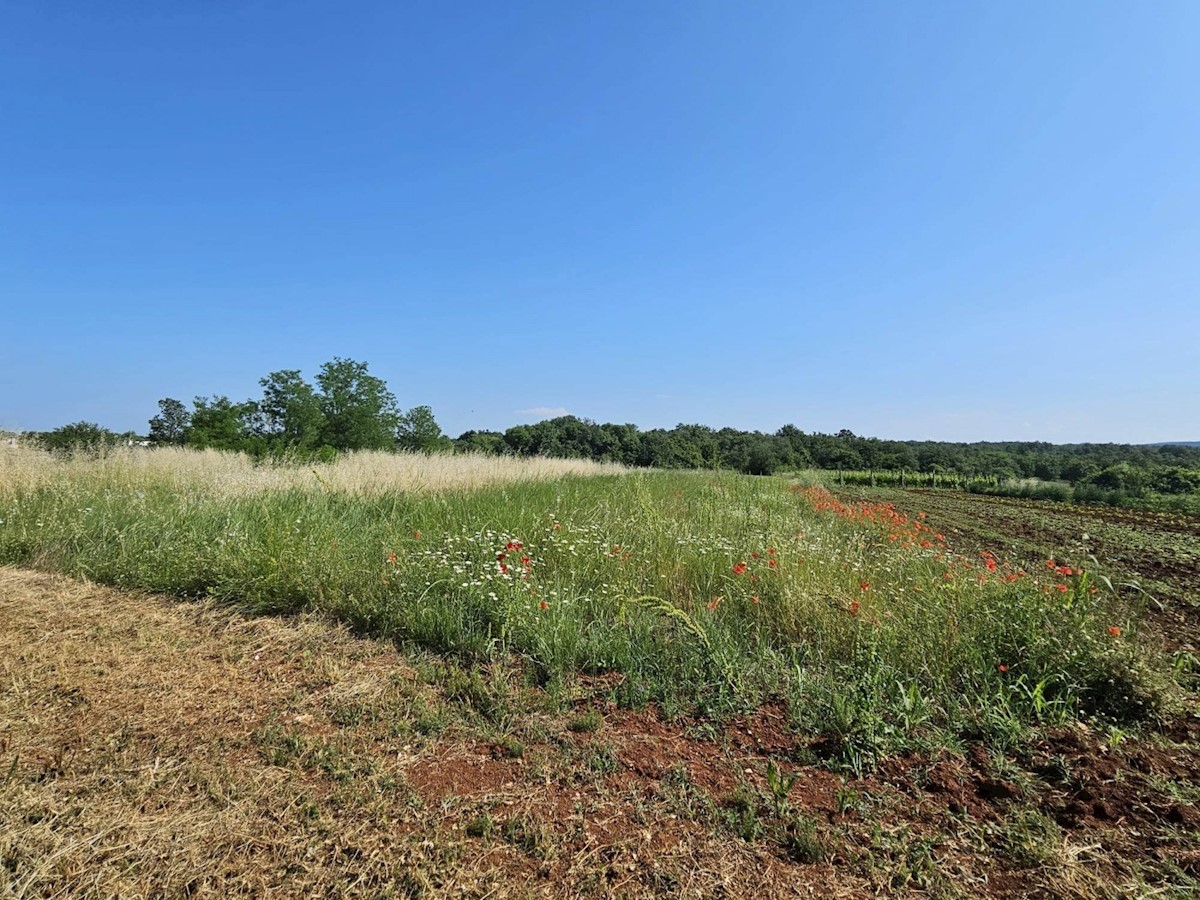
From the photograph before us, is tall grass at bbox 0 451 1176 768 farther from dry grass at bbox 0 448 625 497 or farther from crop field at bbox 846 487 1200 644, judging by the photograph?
crop field at bbox 846 487 1200 644

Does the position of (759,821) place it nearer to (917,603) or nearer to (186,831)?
(186,831)

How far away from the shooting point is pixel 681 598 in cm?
413

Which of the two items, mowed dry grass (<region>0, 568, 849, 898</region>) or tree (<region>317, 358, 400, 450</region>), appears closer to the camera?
mowed dry grass (<region>0, 568, 849, 898</region>)

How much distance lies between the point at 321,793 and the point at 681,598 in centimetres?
287

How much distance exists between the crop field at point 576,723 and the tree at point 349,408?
76.1ft

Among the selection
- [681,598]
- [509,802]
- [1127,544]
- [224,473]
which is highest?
[224,473]

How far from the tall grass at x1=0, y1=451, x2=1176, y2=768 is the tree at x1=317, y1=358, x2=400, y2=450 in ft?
68.1

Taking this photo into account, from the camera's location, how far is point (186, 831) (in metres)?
1.65

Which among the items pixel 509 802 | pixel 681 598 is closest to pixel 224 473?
pixel 681 598

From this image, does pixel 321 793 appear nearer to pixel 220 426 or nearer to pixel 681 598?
pixel 681 598

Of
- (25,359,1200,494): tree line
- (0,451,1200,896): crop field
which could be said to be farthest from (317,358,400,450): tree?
(0,451,1200,896): crop field

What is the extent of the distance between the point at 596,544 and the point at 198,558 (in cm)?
358

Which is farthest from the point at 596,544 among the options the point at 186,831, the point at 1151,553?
the point at 1151,553

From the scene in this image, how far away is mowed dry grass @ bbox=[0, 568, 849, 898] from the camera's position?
1536 mm
